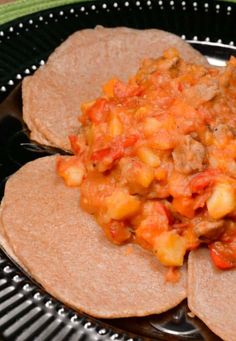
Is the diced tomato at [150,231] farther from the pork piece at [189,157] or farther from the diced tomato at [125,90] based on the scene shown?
the diced tomato at [125,90]

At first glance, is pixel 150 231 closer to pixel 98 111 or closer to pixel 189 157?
pixel 189 157

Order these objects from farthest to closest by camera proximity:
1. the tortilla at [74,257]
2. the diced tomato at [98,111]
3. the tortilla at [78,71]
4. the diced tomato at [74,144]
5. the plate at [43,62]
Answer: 1. the tortilla at [78,71]
2. the diced tomato at [74,144]
3. the diced tomato at [98,111]
4. the tortilla at [74,257]
5. the plate at [43,62]

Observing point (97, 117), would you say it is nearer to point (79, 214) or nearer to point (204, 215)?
point (79, 214)

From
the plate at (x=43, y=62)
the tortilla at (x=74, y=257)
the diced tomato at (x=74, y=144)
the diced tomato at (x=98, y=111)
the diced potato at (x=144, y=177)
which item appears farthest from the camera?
the diced tomato at (x=74, y=144)

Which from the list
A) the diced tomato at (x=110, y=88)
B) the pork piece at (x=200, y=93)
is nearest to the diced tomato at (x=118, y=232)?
the pork piece at (x=200, y=93)

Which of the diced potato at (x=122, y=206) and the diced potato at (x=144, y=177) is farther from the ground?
the diced potato at (x=144, y=177)

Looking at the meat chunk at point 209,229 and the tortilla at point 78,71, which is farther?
the tortilla at point 78,71
